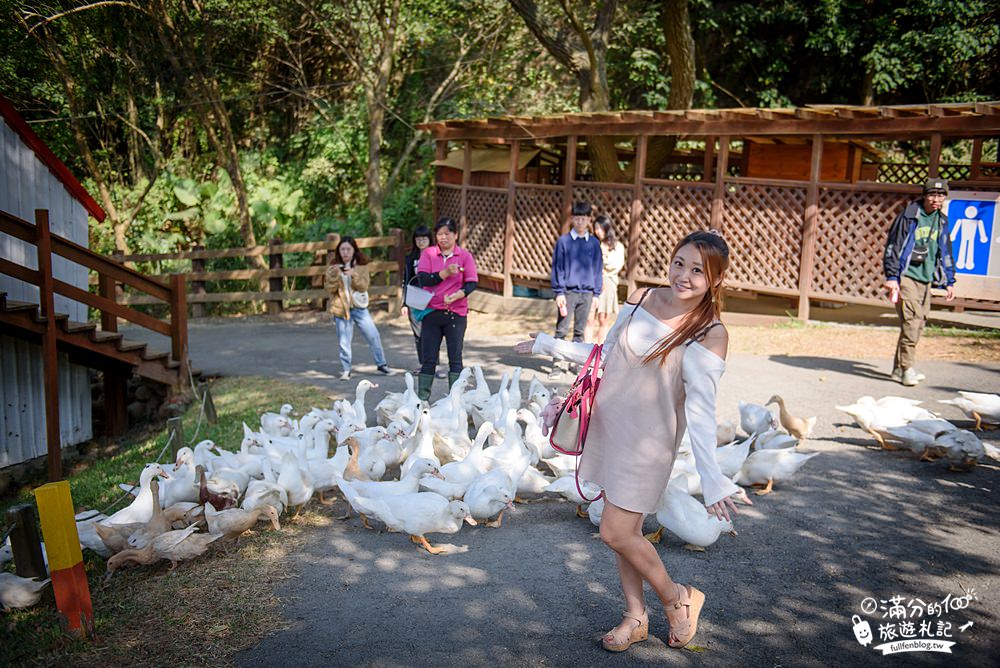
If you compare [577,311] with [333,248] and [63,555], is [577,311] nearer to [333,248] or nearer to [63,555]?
[333,248]

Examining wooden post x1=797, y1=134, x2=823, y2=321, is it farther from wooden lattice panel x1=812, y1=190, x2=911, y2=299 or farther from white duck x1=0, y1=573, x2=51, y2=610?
white duck x1=0, y1=573, x2=51, y2=610

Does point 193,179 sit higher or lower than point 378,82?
lower

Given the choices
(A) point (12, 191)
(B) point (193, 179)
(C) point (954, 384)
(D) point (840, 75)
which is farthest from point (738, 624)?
(B) point (193, 179)

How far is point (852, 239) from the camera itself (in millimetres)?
12469

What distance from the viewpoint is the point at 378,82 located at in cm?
1811

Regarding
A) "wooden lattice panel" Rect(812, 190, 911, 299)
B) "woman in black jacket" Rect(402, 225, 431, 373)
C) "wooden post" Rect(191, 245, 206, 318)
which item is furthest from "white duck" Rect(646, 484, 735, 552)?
"wooden post" Rect(191, 245, 206, 318)

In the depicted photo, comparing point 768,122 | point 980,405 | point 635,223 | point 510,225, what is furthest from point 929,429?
point 510,225

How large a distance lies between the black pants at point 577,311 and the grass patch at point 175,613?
4167 millimetres

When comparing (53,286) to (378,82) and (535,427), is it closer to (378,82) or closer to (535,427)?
(535,427)

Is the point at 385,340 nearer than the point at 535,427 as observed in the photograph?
No

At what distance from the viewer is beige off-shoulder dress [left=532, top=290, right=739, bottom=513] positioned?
10.8 feet

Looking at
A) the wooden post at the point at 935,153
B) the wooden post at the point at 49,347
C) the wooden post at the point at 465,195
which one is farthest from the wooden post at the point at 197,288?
the wooden post at the point at 935,153

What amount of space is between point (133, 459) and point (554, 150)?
11.8 m

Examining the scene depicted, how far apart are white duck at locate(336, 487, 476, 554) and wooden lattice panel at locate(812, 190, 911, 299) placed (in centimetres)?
941
